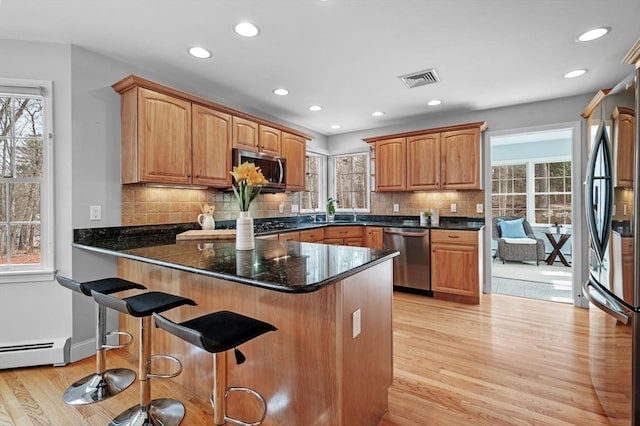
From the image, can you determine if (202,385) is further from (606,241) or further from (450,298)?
(450,298)

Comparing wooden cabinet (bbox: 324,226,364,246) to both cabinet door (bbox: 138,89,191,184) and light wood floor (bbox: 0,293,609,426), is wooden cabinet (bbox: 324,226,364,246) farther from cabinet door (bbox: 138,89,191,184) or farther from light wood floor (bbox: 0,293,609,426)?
Result: cabinet door (bbox: 138,89,191,184)

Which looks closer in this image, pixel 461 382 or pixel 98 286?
pixel 98 286

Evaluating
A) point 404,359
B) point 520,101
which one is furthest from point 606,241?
point 520,101

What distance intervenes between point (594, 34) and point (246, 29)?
260 cm

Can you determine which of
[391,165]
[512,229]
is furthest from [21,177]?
[512,229]

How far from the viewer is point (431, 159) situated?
14.3 ft

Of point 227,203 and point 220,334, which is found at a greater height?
point 227,203

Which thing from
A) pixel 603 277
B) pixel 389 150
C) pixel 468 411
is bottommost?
pixel 468 411

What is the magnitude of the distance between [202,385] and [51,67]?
8.75 feet

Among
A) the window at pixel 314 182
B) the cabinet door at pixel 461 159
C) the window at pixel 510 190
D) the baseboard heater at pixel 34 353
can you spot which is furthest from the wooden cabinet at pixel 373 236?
the window at pixel 510 190

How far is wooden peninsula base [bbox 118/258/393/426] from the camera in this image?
1461 millimetres

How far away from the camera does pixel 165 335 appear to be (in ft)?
7.43

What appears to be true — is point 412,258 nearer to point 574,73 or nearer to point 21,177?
point 574,73

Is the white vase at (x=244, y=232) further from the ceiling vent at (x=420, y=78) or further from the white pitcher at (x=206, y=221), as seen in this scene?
the ceiling vent at (x=420, y=78)
